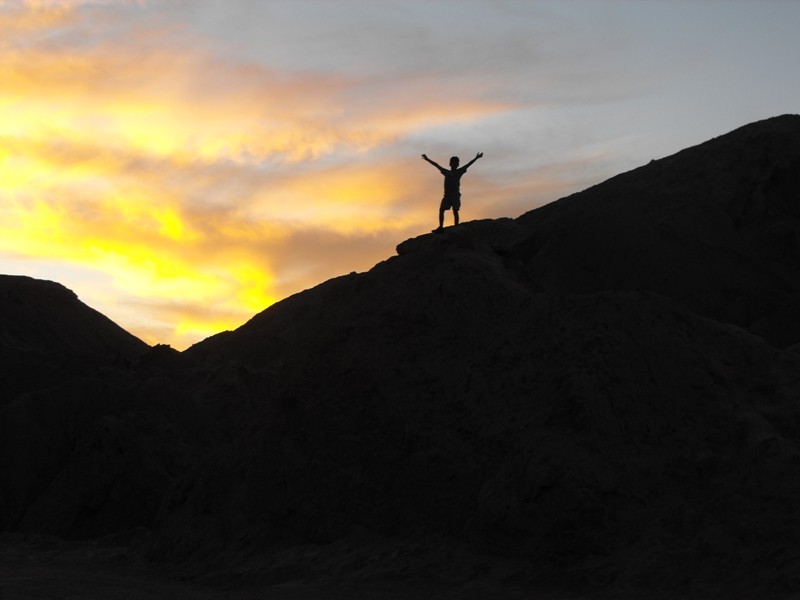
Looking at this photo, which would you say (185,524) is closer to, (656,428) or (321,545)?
(321,545)

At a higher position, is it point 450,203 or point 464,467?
point 450,203

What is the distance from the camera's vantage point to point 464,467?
11508mm

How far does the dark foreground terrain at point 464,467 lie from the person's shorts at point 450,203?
149cm

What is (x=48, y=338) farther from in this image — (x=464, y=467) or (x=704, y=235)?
(x=464, y=467)

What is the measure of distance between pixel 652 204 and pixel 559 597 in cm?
1843

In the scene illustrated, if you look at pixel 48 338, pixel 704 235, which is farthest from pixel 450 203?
pixel 48 338

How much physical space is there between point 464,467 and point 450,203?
19.5 ft

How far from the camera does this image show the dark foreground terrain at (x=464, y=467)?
392 inches

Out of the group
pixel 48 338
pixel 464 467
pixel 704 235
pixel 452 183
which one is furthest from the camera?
pixel 48 338

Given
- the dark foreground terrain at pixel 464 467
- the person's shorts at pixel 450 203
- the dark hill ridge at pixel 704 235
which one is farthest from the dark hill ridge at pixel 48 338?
the dark hill ridge at pixel 704 235

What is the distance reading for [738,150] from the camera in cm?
2755

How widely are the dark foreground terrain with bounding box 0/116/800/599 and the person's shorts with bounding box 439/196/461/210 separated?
1494mm

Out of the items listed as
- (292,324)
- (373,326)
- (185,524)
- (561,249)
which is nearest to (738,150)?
(561,249)

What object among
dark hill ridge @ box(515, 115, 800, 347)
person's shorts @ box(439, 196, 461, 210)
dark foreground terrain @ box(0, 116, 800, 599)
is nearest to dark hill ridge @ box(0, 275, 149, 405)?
dark foreground terrain @ box(0, 116, 800, 599)
